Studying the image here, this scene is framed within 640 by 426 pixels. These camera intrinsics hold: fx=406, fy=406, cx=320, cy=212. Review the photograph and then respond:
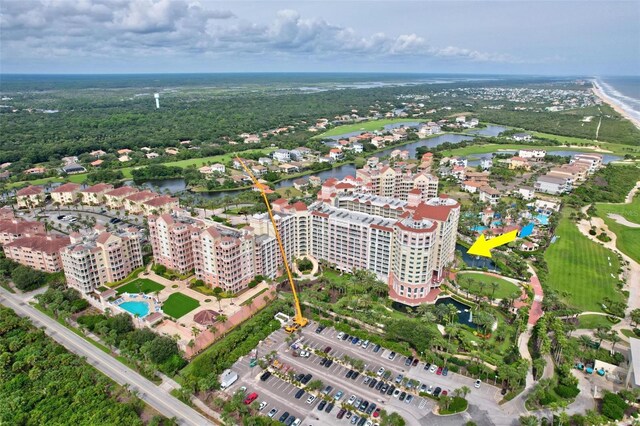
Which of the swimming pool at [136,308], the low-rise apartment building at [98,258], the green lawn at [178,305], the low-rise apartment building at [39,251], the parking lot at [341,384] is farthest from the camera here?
the low-rise apartment building at [39,251]

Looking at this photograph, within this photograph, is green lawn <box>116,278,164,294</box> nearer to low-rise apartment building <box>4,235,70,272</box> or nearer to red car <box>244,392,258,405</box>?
low-rise apartment building <box>4,235,70,272</box>

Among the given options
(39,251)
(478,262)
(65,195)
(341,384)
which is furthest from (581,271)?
(65,195)

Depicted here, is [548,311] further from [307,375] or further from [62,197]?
[62,197]

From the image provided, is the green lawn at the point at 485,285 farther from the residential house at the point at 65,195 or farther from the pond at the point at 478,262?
the residential house at the point at 65,195

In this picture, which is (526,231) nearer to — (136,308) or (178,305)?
(178,305)

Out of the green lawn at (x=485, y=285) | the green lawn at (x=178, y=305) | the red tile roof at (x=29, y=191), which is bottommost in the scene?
the green lawn at (x=178, y=305)

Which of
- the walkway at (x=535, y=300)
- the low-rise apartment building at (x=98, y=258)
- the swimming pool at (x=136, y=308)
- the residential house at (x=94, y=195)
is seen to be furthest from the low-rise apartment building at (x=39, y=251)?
the walkway at (x=535, y=300)

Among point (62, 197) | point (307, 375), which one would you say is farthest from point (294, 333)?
point (62, 197)
